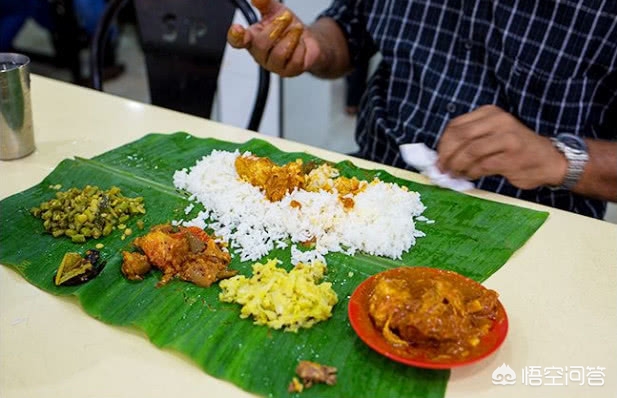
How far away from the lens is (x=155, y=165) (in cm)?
150

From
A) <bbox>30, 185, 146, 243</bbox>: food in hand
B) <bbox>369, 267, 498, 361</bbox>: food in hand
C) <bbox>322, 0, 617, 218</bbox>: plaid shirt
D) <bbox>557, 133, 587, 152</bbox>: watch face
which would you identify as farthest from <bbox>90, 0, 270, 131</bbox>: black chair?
<bbox>369, 267, 498, 361</bbox>: food in hand

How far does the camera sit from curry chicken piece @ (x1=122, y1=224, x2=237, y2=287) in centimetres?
110

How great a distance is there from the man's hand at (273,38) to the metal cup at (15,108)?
52 centimetres

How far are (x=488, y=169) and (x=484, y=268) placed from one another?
0.30m

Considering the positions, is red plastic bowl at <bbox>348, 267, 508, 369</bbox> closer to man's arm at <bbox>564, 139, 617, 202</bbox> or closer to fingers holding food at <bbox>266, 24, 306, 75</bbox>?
man's arm at <bbox>564, 139, 617, 202</bbox>

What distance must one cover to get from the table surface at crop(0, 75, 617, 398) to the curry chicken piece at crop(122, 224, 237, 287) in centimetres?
13

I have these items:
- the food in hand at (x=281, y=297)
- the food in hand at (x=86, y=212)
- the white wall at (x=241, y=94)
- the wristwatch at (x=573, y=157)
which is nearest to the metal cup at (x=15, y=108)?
the food in hand at (x=86, y=212)

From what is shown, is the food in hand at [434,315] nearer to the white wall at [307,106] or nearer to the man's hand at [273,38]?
the man's hand at [273,38]

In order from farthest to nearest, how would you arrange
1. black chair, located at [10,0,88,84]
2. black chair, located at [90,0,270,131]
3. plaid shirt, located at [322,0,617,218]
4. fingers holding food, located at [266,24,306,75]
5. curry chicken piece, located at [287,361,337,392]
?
black chair, located at [10,0,88,84]
black chair, located at [90,0,270,131]
fingers holding food, located at [266,24,306,75]
plaid shirt, located at [322,0,617,218]
curry chicken piece, located at [287,361,337,392]

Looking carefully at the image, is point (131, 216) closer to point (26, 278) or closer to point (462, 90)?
point (26, 278)

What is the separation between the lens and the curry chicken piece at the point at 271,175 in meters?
1.33

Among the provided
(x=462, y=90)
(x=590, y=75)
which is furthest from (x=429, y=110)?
(x=590, y=75)

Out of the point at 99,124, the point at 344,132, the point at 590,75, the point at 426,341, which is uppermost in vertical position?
the point at 590,75

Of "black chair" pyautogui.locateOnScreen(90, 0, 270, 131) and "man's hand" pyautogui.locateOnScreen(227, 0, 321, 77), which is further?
"black chair" pyautogui.locateOnScreen(90, 0, 270, 131)
